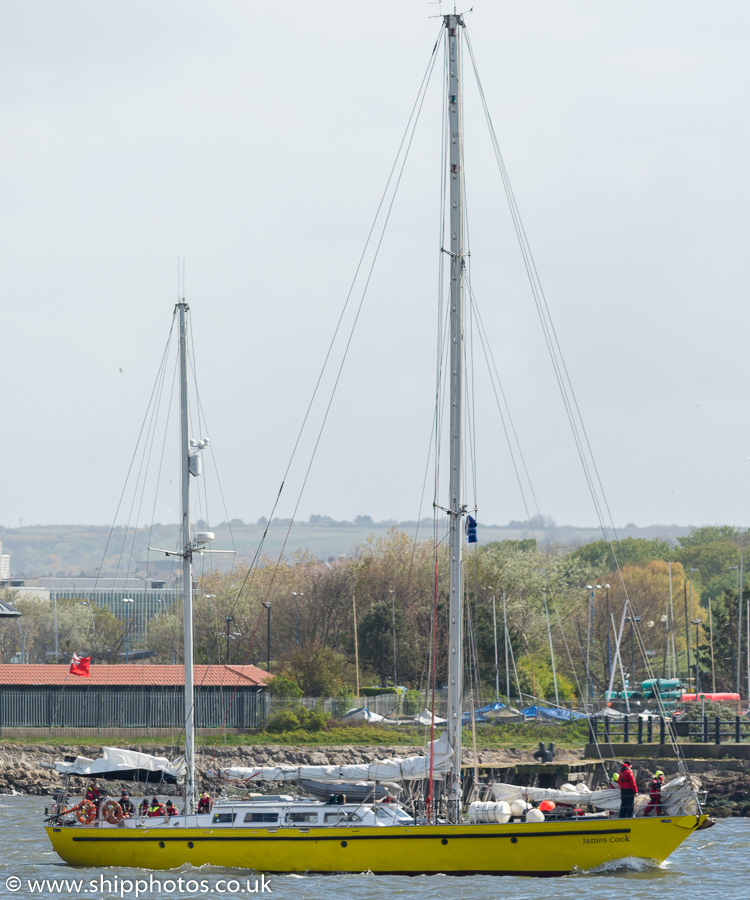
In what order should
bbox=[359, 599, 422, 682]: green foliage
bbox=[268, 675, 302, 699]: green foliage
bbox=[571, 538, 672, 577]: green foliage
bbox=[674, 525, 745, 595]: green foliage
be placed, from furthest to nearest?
bbox=[571, 538, 672, 577]: green foliage → bbox=[674, 525, 745, 595]: green foliage → bbox=[359, 599, 422, 682]: green foliage → bbox=[268, 675, 302, 699]: green foliage

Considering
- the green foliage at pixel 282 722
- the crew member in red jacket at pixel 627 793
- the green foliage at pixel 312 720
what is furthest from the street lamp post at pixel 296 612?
the crew member in red jacket at pixel 627 793

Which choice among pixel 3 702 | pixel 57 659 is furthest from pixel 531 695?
pixel 57 659

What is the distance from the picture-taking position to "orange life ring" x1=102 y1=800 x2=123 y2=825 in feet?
120

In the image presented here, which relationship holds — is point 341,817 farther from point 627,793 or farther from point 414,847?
point 627,793

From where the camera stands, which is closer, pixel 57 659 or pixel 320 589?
pixel 320 589

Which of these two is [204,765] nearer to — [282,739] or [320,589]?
[282,739]

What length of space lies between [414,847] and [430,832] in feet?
1.75

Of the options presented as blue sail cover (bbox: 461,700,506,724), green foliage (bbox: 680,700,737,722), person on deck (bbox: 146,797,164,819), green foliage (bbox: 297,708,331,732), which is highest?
person on deck (bbox: 146,797,164,819)

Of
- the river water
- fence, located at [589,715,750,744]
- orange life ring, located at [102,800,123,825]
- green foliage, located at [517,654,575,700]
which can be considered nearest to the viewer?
the river water

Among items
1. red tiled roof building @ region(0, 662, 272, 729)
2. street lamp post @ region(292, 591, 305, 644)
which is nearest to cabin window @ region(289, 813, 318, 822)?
red tiled roof building @ region(0, 662, 272, 729)

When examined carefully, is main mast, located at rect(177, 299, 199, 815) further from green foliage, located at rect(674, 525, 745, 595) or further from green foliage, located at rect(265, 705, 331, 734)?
green foliage, located at rect(674, 525, 745, 595)

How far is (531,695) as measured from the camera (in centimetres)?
8344

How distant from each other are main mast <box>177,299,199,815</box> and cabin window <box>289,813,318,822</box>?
3131 mm

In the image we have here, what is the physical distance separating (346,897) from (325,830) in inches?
106
